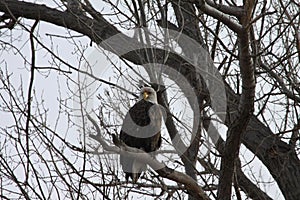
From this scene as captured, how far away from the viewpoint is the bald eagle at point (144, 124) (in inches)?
218

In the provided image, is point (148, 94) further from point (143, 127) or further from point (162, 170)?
point (162, 170)

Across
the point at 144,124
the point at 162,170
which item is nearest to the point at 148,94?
the point at 144,124

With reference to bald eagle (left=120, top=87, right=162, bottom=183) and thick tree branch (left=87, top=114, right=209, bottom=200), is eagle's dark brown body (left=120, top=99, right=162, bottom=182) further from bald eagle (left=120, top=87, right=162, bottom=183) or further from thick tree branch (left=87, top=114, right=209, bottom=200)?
thick tree branch (left=87, top=114, right=209, bottom=200)

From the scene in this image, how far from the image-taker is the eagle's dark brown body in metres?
5.55

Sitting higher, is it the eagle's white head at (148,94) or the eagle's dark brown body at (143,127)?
the eagle's white head at (148,94)

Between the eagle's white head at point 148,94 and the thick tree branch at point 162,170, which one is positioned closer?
the thick tree branch at point 162,170

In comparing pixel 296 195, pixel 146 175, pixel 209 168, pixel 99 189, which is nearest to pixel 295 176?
pixel 296 195

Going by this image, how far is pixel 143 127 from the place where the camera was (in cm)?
568

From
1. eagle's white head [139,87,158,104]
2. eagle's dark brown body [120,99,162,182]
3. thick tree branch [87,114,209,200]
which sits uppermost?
eagle's white head [139,87,158,104]

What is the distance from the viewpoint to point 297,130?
16.9 feet

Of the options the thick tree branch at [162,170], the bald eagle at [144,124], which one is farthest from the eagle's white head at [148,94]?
the thick tree branch at [162,170]

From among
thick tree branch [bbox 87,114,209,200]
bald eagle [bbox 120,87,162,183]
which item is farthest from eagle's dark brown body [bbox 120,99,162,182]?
thick tree branch [bbox 87,114,209,200]

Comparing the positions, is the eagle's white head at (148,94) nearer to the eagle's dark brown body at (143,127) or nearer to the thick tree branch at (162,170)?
the eagle's dark brown body at (143,127)

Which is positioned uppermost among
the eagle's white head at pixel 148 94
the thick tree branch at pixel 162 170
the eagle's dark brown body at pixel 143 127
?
the eagle's white head at pixel 148 94
